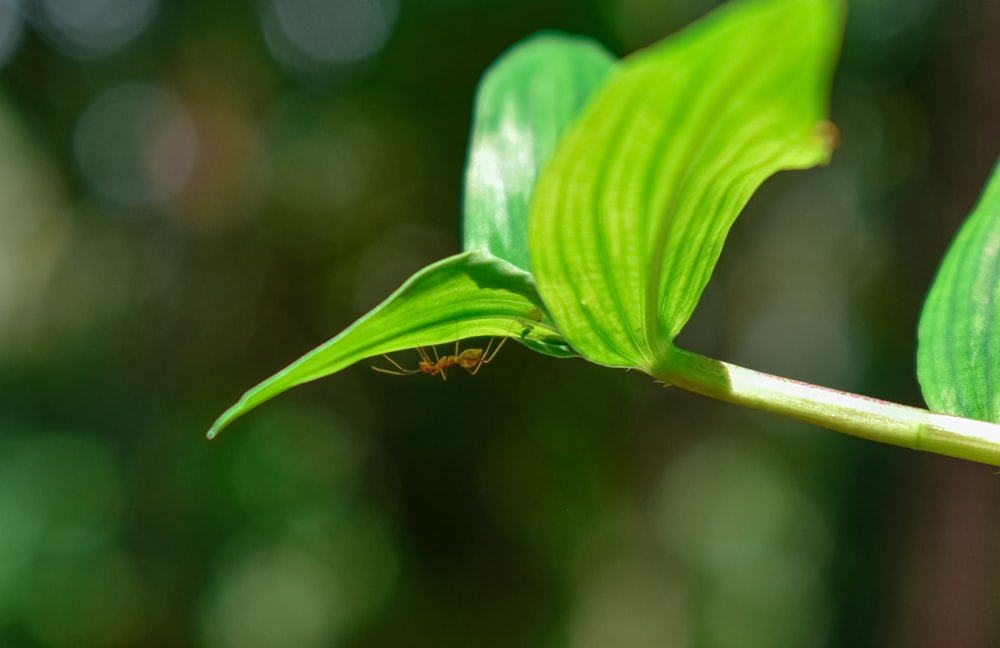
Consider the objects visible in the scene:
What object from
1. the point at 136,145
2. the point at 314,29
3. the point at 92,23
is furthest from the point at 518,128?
the point at 92,23

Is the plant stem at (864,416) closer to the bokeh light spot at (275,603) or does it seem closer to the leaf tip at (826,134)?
the leaf tip at (826,134)

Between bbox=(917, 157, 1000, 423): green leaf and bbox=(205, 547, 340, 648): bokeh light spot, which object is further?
bbox=(205, 547, 340, 648): bokeh light spot

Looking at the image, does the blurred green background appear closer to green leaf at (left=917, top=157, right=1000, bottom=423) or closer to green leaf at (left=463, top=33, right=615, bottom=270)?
green leaf at (left=463, top=33, right=615, bottom=270)

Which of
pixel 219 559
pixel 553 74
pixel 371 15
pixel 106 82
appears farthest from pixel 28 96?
pixel 553 74

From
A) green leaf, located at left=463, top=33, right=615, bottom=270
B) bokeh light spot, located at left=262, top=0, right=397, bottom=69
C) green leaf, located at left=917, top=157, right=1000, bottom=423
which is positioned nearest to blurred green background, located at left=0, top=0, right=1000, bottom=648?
bokeh light spot, located at left=262, top=0, right=397, bottom=69

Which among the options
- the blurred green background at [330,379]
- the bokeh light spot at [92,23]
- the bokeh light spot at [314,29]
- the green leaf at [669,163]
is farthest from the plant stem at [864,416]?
the bokeh light spot at [92,23]

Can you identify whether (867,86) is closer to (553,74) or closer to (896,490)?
(896,490)

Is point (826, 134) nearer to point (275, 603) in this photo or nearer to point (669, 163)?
point (669, 163)
